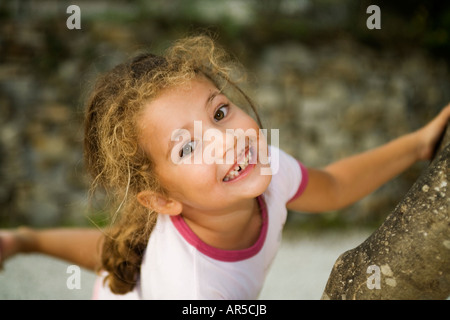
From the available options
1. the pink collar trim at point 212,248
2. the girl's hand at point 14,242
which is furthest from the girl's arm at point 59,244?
the pink collar trim at point 212,248

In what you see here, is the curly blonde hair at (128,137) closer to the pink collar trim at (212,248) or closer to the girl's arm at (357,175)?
the pink collar trim at (212,248)

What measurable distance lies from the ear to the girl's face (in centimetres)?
10

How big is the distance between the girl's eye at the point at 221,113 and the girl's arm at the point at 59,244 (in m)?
0.83

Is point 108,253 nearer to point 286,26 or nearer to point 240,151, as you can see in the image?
point 240,151

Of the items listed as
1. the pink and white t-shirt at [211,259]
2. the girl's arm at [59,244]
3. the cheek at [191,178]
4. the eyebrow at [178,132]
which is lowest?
the girl's arm at [59,244]

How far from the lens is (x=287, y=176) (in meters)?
1.69

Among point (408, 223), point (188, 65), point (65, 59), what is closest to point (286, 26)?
point (65, 59)

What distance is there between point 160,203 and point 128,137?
0.21 metres

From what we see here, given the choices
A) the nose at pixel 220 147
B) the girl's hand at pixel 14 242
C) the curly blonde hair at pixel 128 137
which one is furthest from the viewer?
the girl's hand at pixel 14 242

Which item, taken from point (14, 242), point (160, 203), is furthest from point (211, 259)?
point (14, 242)

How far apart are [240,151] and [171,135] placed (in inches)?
7.0

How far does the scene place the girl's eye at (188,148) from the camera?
1.30 metres

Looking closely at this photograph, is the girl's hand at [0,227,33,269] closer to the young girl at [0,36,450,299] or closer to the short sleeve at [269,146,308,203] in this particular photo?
the young girl at [0,36,450,299]

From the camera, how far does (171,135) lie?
1307 mm
